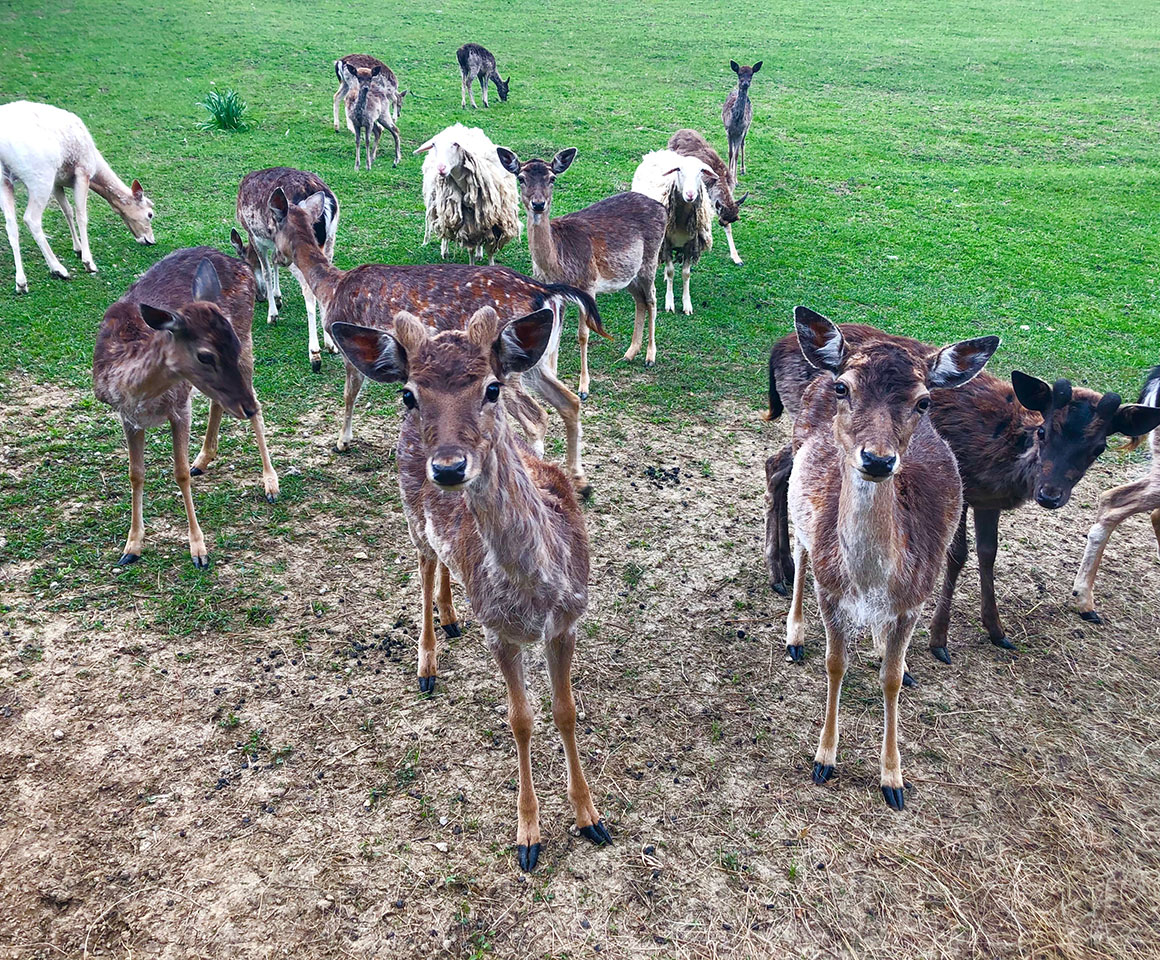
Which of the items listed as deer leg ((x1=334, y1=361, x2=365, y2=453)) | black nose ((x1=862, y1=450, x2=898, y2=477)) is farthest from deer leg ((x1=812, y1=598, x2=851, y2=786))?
deer leg ((x1=334, y1=361, x2=365, y2=453))

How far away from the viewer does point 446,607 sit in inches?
192

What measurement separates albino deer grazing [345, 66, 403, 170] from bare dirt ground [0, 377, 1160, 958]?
9942mm

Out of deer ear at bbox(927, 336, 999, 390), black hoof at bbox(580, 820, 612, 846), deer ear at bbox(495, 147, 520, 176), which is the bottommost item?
black hoof at bbox(580, 820, 612, 846)

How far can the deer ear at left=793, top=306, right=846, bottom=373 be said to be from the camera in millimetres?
3635

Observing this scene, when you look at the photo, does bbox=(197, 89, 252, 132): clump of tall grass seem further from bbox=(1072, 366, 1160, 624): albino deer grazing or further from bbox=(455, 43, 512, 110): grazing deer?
bbox=(1072, 366, 1160, 624): albino deer grazing

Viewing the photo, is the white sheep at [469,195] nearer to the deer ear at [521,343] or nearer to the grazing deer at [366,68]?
the grazing deer at [366,68]

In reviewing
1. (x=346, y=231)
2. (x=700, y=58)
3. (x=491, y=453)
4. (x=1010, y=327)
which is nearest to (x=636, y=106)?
(x=700, y=58)

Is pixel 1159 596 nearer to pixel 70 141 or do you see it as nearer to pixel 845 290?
pixel 845 290

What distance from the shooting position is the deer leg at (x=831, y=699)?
3971 millimetres

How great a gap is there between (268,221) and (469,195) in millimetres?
2406

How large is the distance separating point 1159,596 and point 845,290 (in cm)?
544

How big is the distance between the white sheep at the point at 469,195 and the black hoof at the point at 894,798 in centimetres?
777

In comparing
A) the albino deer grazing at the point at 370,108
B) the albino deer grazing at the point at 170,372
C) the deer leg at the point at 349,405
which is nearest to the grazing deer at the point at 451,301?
the deer leg at the point at 349,405

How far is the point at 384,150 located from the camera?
14836 mm
